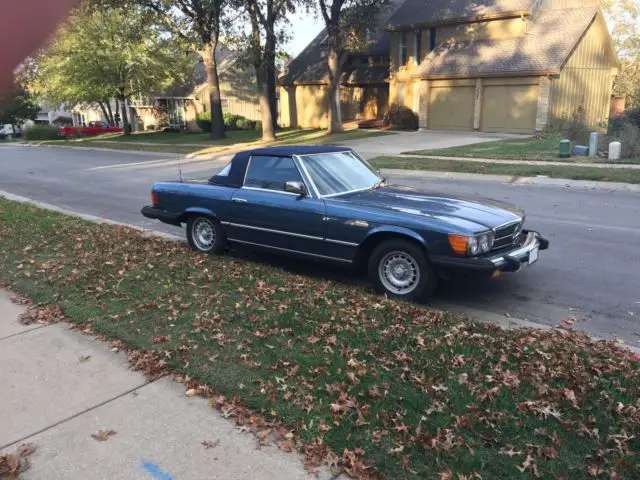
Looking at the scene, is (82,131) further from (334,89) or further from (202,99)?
(334,89)

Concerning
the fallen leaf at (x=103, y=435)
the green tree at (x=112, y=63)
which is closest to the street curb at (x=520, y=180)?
the fallen leaf at (x=103, y=435)

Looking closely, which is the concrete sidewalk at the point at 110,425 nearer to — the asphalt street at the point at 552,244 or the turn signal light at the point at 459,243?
the turn signal light at the point at 459,243

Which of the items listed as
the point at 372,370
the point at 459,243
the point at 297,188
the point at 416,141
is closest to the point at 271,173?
the point at 297,188

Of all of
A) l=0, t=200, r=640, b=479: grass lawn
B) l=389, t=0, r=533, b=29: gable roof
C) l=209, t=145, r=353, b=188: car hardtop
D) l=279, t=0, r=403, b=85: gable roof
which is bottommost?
l=0, t=200, r=640, b=479: grass lawn

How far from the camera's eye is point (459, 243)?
5.15 meters

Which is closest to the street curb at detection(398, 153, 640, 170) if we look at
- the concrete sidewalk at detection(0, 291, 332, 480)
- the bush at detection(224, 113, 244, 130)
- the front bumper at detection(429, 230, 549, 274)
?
the front bumper at detection(429, 230, 549, 274)

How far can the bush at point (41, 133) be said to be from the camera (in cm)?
4775

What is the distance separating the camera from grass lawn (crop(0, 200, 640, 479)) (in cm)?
312

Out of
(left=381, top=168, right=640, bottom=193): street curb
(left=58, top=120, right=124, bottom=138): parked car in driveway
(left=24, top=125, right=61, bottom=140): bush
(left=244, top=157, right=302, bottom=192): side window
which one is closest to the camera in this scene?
(left=244, top=157, right=302, bottom=192): side window

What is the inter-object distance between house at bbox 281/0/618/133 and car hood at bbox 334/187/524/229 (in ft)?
71.9

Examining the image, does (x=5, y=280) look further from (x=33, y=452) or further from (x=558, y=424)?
(x=558, y=424)

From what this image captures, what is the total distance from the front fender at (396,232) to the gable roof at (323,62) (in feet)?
96.0

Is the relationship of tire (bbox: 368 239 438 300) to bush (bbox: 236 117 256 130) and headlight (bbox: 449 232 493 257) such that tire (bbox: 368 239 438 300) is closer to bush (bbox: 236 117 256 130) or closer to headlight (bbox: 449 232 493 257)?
headlight (bbox: 449 232 493 257)

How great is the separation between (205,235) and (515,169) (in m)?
Result: 11.2
